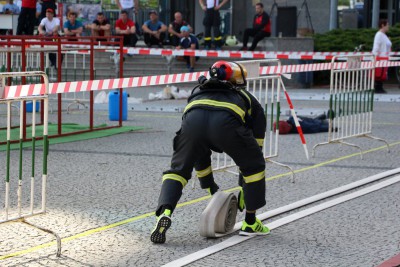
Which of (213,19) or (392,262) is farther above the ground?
(213,19)

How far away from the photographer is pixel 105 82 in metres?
11.7

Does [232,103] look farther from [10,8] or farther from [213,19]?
[10,8]

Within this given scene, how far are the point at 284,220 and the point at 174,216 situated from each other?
95 cm

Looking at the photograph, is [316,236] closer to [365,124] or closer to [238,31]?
[365,124]

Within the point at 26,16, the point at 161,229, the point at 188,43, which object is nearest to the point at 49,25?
the point at 26,16

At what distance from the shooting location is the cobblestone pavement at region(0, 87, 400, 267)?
6883 mm

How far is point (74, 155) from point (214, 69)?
5.38 meters

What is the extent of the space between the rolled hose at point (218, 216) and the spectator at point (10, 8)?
20.9 metres

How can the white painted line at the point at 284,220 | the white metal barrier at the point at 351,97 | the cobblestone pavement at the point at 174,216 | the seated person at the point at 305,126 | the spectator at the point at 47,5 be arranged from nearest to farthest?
the white painted line at the point at 284,220, the cobblestone pavement at the point at 174,216, the white metal barrier at the point at 351,97, the seated person at the point at 305,126, the spectator at the point at 47,5

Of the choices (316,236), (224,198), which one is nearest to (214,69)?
(224,198)

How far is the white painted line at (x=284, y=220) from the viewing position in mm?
6762

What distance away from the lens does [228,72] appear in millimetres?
7305

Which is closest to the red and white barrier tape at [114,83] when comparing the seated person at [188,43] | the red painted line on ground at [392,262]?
the red painted line on ground at [392,262]

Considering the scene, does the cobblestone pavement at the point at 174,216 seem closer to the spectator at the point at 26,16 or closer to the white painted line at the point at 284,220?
the white painted line at the point at 284,220
